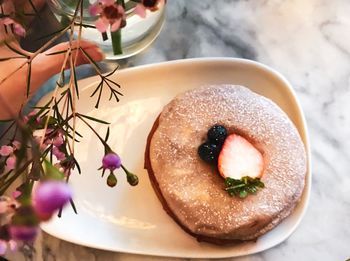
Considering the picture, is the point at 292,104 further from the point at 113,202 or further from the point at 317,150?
the point at 113,202

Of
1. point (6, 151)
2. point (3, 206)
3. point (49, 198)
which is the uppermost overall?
point (49, 198)

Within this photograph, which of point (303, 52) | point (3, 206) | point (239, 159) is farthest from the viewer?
point (303, 52)

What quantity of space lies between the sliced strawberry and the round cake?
0.01 m

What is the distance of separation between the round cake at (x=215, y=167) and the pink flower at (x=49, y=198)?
0.50 meters

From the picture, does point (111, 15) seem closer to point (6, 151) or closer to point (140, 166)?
point (6, 151)

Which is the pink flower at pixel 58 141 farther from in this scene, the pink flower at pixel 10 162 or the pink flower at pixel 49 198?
the pink flower at pixel 49 198

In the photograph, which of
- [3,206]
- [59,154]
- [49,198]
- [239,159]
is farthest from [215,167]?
[49,198]

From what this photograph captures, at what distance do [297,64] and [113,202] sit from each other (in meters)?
0.40

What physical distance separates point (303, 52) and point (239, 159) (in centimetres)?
29

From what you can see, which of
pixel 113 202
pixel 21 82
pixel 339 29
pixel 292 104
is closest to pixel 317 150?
pixel 292 104

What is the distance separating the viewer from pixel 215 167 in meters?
0.85

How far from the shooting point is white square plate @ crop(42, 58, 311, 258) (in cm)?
87

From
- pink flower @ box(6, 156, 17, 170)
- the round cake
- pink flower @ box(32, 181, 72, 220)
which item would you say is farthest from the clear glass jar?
pink flower @ box(32, 181, 72, 220)

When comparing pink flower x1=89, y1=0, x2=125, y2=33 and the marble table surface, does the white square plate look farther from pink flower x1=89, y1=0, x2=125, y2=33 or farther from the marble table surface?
pink flower x1=89, y1=0, x2=125, y2=33
